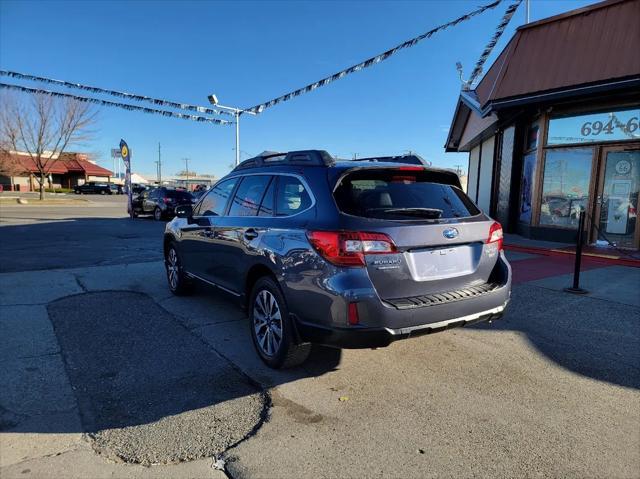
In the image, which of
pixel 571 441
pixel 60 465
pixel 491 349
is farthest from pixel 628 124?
pixel 60 465

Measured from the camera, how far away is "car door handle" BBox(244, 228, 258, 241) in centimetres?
410

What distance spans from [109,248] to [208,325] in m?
6.98

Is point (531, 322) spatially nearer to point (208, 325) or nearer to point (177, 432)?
point (208, 325)

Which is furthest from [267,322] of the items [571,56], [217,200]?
[571,56]

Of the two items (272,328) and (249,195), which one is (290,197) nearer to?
(249,195)

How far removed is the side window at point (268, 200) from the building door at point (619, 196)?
8.85m

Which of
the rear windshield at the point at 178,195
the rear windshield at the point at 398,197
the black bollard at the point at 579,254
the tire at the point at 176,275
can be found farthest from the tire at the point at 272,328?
the rear windshield at the point at 178,195

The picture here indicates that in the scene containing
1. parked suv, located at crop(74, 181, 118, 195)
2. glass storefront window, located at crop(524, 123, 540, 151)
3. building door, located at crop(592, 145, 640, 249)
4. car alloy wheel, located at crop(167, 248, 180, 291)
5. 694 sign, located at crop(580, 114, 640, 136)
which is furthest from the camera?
parked suv, located at crop(74, 181, 118, 195)

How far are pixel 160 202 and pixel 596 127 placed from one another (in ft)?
56.0

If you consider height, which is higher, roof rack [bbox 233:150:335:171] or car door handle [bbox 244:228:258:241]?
roof rack [bbox 233:150:335:171]

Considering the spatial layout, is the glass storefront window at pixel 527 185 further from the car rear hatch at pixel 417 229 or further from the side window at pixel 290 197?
the side window at pixel 290 197

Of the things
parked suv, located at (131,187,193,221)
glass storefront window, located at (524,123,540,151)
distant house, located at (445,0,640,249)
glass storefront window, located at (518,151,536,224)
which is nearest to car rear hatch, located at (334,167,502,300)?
distant house, located at (445,0,640,249)

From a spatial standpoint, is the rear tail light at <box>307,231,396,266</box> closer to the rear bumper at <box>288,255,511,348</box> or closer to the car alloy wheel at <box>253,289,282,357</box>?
the rear bumper at <box>288,255,511,348</box>

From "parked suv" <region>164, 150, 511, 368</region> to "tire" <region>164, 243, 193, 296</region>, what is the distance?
1810mm
